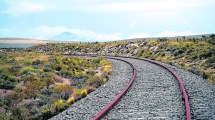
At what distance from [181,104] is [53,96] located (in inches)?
252

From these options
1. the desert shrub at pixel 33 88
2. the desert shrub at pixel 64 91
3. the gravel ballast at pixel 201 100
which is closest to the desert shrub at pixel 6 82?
the desert shrub at pixel 33 88

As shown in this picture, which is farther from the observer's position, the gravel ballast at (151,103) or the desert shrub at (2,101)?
the desert shrub at (2,101)

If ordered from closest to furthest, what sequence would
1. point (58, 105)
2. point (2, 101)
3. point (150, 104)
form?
point (150, 104) → point (58, 105) → point (2, 101)

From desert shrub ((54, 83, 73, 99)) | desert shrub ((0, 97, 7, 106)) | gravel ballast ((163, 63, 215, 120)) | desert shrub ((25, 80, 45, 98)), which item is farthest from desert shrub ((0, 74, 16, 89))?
gravel ballast ((163, 63, 215, 120))

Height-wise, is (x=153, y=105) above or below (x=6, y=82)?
above

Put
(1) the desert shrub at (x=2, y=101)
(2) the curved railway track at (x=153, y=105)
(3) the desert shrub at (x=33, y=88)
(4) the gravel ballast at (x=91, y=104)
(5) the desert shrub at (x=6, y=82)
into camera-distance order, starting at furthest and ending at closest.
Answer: (5) the desert shrub at (x=6, y=82) < (3) the desert shrub at (x=33, y=88) < (1) the desert shrub at (x=2, y=101) < (4) the gravel ballast at (x=91, y=104) < (2) the curved railway track at (x=153, y=105)

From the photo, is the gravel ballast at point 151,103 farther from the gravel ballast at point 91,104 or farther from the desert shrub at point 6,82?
the desert shrub at point 6,82

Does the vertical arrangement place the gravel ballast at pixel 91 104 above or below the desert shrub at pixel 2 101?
above

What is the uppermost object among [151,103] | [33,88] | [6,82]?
[151,103]

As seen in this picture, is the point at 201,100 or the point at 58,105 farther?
the point at 58,105

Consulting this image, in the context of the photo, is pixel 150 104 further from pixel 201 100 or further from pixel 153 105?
pixel 201 100

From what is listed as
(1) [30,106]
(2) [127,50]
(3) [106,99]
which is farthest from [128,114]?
(2) [127,50]

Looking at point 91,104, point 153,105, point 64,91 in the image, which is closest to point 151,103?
point 153,105

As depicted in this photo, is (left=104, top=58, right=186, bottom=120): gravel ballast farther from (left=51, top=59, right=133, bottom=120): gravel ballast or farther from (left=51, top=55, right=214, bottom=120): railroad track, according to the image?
(left=51, top=59, right=133, bottom=120): gravel ballast
